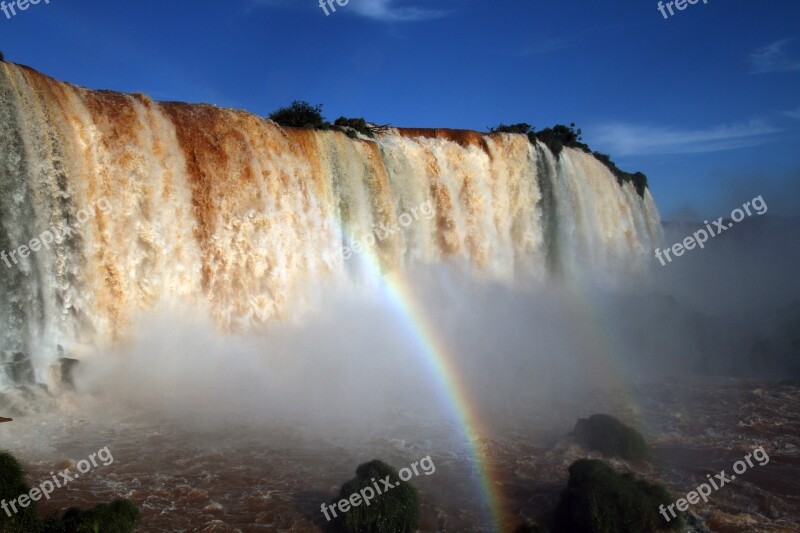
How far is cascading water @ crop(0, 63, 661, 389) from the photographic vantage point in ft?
36.7

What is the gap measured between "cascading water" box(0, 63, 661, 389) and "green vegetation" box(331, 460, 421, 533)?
6.98 m

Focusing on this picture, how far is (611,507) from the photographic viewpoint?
7.73 metres

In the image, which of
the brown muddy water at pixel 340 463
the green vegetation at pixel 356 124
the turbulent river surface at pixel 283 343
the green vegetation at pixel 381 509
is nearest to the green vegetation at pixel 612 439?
the brown muddy water at pixel 340 463

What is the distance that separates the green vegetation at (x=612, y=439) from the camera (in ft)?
35.0

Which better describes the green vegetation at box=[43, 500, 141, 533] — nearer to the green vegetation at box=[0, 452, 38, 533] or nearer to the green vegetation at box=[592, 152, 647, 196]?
the green vegetation at box=[0, 452, 38, 533]

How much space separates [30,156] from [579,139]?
1081 inches

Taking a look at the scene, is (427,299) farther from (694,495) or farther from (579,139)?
(579,139)

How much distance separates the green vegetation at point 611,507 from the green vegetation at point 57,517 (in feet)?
17.9

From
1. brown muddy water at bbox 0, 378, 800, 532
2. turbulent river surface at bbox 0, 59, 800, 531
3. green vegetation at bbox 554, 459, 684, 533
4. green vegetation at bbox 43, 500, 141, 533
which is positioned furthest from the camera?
turbulent river surface at bbox 0, 59, 800, 531

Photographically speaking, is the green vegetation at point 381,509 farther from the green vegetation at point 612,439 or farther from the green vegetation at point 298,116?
the green vegetation at point 298,116

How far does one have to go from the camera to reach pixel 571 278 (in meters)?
25.9

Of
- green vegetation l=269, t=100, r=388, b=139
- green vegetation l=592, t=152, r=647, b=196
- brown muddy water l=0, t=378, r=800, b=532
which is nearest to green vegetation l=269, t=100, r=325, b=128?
green vegetation l=269, t=100, r=388, b=139

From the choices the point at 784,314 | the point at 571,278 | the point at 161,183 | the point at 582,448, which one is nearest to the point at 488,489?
the point at 582,448

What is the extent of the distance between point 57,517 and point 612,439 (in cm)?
875
